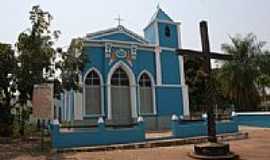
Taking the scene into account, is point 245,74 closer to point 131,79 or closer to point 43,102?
point 131,79

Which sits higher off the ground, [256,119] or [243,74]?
[243,74]

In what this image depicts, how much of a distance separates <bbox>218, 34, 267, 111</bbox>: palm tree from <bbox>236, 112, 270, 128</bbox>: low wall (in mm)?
3246

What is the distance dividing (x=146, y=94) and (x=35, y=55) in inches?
301

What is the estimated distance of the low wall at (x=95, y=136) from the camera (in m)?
13.0

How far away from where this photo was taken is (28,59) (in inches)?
615

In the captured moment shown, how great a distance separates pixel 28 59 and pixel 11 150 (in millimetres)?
4674

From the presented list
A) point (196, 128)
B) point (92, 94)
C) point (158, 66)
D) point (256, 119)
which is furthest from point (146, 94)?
point (256, 119)

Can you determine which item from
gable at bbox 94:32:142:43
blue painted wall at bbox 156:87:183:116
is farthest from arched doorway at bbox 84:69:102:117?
blue painted wall at bbox 156:87:183:116

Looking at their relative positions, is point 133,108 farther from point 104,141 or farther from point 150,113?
point 104,141

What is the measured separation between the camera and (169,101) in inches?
812

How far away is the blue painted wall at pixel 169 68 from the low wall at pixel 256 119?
600cm

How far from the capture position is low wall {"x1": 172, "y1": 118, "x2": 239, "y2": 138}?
595 inches

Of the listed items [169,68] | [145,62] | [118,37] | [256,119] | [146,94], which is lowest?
[256,119]

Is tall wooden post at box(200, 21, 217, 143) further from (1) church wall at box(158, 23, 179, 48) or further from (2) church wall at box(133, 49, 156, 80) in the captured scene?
(1) church wall at box(158, 23, 179, 48)
